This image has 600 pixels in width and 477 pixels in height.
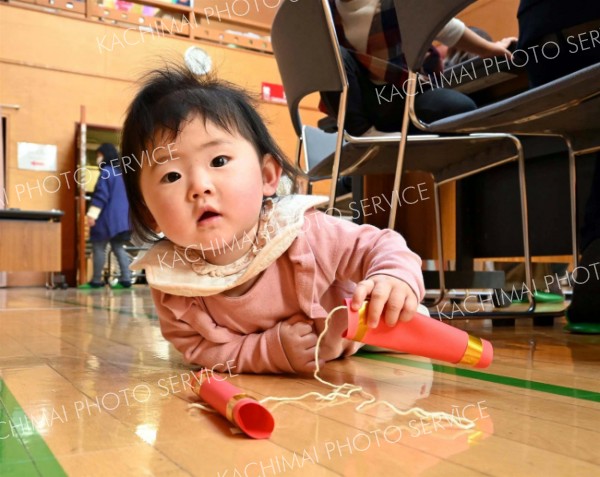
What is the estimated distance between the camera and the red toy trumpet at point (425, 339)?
719mm

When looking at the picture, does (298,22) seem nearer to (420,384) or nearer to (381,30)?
(381,30)

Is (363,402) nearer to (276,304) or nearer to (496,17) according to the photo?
(276,304)

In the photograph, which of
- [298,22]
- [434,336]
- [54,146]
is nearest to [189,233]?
[434,336]

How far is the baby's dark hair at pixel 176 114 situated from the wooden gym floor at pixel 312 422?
0.31m

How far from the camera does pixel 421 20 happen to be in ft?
3.65

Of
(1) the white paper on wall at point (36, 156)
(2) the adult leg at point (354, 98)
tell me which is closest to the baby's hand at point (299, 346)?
(2) the adult leg at point (354, 98)

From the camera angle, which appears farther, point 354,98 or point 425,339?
point 354,98

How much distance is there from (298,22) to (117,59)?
16.6ft

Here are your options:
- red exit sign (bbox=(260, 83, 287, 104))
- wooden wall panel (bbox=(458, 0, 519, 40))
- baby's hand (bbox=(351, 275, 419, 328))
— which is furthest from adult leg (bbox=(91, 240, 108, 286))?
baby's hand (bbox=(351, 275, 419, 328))

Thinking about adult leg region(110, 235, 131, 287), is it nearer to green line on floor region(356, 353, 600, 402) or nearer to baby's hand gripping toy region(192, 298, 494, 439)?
green line on floor region(356, 353, 600, 402)

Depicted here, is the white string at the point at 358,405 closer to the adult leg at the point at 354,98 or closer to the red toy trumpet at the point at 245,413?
the red toy trumpet at the point at 245,413

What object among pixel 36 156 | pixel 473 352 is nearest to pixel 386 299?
pixel 473 352

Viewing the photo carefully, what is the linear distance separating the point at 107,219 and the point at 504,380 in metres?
4.53

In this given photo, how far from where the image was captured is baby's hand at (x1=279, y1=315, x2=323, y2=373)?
33.9 inches
